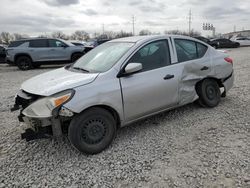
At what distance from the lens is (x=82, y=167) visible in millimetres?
2842

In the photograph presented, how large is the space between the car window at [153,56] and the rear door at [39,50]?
398 inches

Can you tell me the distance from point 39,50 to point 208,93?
414 inches

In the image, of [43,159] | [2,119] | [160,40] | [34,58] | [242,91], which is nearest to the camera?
[43,159]

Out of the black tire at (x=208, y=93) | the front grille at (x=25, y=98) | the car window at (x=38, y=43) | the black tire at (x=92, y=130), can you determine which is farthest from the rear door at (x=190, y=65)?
the car window at (x=38, y=43)

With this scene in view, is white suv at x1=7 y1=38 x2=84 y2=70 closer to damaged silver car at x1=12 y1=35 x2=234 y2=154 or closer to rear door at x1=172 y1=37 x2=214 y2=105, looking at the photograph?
damaged silver car at x1=12 y1=35 x2=234 y2=154

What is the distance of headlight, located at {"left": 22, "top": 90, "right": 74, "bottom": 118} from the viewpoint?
9.08 ft

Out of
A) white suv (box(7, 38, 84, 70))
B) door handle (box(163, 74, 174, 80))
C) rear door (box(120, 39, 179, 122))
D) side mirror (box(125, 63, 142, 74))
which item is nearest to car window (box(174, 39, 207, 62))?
rear door (box(120, 39, 179, 122))

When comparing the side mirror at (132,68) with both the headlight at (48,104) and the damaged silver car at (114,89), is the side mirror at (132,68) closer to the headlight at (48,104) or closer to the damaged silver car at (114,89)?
the damaged silver car at (114,89)

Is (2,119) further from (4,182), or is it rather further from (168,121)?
(168,121)

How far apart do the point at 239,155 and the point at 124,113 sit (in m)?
1.64

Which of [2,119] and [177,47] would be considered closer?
[177,47]

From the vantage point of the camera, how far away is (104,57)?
3.71 meters

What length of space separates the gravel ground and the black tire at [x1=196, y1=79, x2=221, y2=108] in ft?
1.42

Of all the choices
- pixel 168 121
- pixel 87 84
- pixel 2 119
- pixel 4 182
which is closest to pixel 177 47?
pixel 168 121
